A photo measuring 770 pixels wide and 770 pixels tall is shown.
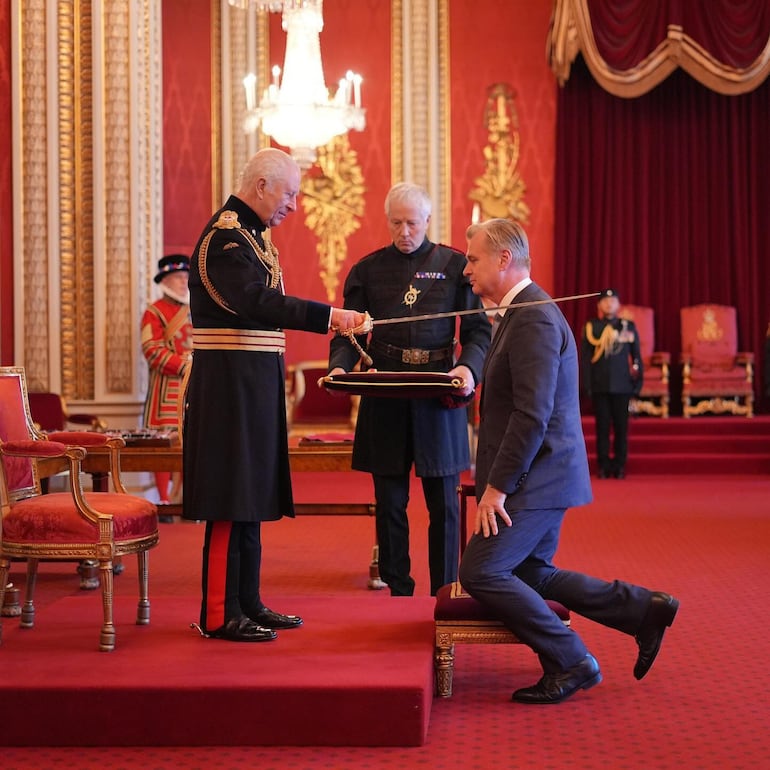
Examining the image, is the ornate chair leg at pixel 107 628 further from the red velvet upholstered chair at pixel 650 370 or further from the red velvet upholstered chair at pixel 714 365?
the red velvet upholstered chair at pixel 714 365

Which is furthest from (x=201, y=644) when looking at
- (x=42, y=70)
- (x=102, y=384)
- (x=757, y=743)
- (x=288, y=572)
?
(x=42, y=70)

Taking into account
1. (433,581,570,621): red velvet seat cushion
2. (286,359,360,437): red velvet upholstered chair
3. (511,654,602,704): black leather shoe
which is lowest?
(511,654,602,704): black leather shoe

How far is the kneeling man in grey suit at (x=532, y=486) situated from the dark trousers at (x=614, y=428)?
6428 mm

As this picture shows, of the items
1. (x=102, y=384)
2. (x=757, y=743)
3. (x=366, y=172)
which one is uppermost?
(x=366, y=172)

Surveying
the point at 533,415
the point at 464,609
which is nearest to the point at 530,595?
the point at 464,609

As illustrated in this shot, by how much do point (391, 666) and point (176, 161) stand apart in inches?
340

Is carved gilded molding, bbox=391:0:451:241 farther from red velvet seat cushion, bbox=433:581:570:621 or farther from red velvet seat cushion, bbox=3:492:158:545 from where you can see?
red velvet seat cushion, bbox=433:581:570:621

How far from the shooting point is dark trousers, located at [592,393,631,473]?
389 inches

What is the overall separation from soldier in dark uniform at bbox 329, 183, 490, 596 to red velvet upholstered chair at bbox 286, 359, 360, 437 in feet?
18.9

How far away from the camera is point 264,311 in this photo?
346 centimetres

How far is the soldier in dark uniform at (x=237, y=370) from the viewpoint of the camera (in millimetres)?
3514

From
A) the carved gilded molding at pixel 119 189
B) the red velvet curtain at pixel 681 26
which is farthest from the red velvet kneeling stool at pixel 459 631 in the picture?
the red velvet curtain at pixel 681 26

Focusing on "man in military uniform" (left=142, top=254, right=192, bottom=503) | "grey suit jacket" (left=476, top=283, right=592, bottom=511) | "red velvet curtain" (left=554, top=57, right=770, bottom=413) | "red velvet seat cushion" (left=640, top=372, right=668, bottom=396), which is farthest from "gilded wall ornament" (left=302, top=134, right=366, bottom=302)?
"grey suit jacket" (left=476, top=283, right=592, bottom=511)

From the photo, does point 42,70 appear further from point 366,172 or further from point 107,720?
point 107,720
